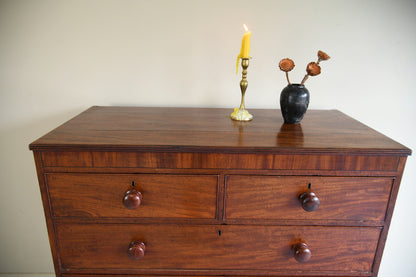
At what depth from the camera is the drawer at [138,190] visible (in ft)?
2.46

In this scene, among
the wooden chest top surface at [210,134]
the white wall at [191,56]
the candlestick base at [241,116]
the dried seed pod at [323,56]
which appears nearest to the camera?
the wooden chest top surface at [210,134]

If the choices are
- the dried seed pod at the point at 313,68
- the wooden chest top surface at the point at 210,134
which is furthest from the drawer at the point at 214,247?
the dried seed pod at the point at 313,68

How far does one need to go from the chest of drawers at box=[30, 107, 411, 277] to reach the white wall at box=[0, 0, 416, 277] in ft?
1.16

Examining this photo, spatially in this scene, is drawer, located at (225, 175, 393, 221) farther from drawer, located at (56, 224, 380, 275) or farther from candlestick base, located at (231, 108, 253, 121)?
candlestick base, located at (231, 108, 253, 121)

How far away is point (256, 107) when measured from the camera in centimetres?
120

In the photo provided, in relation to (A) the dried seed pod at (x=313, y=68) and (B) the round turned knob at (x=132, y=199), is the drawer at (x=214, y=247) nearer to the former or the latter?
(B) the round turned knob at (x=132, y=199)

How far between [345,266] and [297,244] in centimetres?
20

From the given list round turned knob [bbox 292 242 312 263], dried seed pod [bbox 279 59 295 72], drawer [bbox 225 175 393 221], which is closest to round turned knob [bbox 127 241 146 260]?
drawer [bbox 225 175 393 221]

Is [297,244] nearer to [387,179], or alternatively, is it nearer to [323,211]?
[323,211]

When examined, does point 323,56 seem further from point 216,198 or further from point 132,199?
point 132,199

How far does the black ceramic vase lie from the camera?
2.92ft

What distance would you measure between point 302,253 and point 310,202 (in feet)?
0.57

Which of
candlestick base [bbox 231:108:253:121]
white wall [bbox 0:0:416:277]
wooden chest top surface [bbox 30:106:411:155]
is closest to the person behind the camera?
wooden chest top surface [bbox 30:106:411:155]

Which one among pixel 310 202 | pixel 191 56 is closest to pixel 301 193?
pixel 310 202
